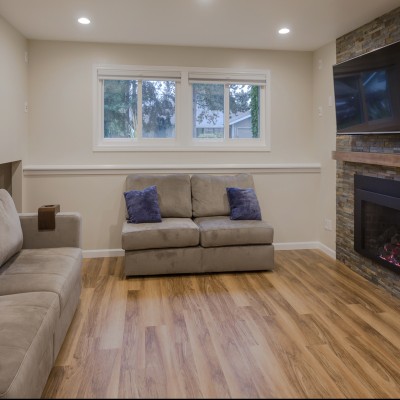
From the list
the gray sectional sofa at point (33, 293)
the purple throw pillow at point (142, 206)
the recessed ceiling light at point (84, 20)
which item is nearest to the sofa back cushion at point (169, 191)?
the purple throw pillow at point (142, 206)

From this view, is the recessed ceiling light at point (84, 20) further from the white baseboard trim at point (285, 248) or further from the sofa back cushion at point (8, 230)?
the white baseboard trim at point (285, 248)

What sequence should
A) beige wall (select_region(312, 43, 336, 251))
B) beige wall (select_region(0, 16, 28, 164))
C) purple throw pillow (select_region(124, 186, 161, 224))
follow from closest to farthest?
beige wall (select_region(0, 16, 28, 164))
purple throw pillow (select_region(124, 186, 161, 224))
beige wall (select_region(312, 43, 336, 251))

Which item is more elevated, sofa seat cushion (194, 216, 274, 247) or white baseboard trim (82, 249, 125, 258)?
sofa seat cushion (194, 216, 274, 247)

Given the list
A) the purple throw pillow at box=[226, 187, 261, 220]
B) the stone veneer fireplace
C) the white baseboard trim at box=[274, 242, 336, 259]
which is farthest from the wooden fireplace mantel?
the white baseboard trim at box=[274, 242, 336, 259]

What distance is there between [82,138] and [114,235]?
116cm

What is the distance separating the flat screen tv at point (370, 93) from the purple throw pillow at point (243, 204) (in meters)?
1.12

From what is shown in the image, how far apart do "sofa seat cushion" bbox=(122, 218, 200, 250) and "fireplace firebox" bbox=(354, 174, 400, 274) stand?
5.25 feet

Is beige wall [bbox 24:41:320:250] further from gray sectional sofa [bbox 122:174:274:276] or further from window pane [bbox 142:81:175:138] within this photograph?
gray sectional sofa [bbox 122:174:274:276]

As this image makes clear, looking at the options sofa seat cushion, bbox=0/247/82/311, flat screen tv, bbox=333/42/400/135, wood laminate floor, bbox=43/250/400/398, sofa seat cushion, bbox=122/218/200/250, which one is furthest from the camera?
sofa seat cushion, bbox=122/218/200/250

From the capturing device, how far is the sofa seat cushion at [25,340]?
1.56 m

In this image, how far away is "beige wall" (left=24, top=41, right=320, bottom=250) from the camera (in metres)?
4.59

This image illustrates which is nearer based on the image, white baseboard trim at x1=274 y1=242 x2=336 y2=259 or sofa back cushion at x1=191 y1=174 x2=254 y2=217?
sofa back cushion at x1=191 y1=174 x2=254 y2=217

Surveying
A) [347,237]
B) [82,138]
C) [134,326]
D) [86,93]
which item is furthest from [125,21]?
[347,237]

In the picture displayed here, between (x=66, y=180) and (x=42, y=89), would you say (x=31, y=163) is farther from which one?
(x=42, y=89)
